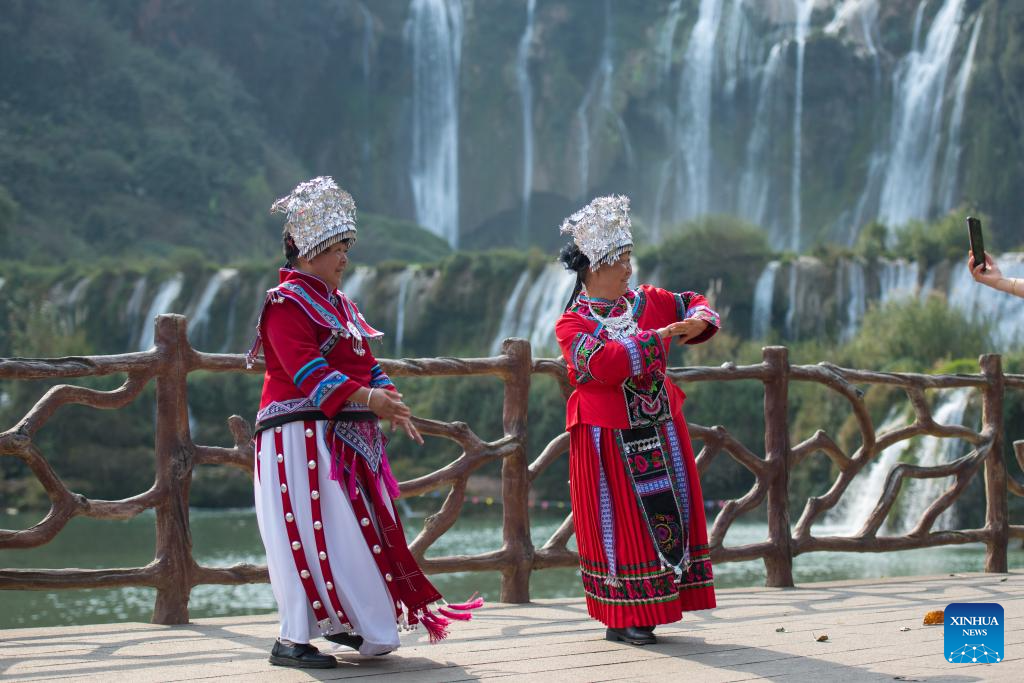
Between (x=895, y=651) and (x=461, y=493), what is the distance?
202cm

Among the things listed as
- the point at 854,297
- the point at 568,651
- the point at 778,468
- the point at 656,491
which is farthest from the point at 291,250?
the point at 854,297

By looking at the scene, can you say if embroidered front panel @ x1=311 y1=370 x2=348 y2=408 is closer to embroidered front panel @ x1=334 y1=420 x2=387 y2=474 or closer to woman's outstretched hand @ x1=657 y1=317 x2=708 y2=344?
embroidered front panel @ x1=334 y1=420 x2=387 y2=474

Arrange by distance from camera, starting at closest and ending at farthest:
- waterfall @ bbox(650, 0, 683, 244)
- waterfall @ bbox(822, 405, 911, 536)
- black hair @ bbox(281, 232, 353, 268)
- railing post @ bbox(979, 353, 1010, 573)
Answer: black hair @ bbox(281, 232, 353, 268) → railing post @ bbox(979, 353, 1010, 573) → waterfall @ bbox(822, 405, 911, 536) → waterfall @ bbox(650, 0, 683, 244)

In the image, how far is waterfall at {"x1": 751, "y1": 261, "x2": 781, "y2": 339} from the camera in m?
26.0

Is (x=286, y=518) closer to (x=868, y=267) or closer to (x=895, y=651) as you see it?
(x=895, y=651)

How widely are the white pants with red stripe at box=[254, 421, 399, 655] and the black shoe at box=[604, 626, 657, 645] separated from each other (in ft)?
2.66

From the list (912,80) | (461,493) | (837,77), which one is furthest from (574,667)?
(837,77)

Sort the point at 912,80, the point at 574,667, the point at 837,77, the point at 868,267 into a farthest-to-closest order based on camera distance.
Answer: the point at 837,77 → the point at 912,80 → the point at 868,267 → the point at 574,667

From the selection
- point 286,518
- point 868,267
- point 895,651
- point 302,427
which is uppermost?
point 868,267

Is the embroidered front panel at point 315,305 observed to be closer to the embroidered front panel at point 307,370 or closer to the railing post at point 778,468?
the embroidered front panel at point 307,370

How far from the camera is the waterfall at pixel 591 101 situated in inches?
1783

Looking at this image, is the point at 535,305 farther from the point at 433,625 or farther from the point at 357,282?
the point at 433,625

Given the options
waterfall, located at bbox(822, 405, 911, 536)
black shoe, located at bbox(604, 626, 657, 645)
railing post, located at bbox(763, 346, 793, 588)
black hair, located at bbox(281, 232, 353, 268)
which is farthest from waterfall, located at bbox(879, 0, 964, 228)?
black hair, located at bbox(281, 232, 353, 268)

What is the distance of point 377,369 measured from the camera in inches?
163
